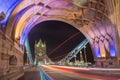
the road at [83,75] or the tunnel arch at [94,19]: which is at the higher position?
the tunnel arch at [94,19]

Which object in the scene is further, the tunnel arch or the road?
the tunnel arch

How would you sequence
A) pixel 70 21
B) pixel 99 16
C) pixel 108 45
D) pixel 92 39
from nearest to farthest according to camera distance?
pixel 99 16, pixel 108 45, pixel 70 21, pixel 92 39

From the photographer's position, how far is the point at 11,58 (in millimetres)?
21828

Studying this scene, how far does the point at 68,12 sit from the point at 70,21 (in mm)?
7067

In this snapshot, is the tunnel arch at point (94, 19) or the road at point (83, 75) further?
the tunnel arch at point (94, 19)

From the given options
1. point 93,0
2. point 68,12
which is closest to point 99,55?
point 68,12

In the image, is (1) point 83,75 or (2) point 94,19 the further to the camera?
(2) point 94,19

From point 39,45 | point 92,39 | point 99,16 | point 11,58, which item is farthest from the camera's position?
point 39,45

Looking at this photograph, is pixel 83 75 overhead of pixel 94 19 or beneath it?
beneath

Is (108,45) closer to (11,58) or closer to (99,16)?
(99,16)

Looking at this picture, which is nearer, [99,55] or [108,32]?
[108,32]

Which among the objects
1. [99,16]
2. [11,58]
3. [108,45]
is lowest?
[11,58]

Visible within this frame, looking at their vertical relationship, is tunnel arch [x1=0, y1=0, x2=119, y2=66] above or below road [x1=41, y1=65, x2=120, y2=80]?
above

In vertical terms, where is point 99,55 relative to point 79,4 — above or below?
below
